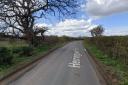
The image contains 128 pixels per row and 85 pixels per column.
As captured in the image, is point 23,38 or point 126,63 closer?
point 126,63

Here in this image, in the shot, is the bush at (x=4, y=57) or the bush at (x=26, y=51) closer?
the bush at (x=4, y=57)

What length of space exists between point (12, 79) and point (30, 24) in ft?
93.0

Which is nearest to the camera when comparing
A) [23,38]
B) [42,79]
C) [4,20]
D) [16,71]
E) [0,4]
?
[42,79]

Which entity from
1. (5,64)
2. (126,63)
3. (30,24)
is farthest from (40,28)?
(126,63)

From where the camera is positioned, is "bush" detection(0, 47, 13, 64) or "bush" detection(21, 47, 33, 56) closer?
"bush" detection(0, 47, 13, 64)

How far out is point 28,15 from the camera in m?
41.3

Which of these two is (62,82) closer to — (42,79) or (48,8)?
(42,79)

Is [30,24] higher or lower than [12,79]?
higher

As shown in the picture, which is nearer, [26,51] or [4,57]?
[4,57]

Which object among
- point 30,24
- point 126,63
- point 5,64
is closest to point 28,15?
point 30,24

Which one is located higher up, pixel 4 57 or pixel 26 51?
pixel 4 57

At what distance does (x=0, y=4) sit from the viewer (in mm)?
37312

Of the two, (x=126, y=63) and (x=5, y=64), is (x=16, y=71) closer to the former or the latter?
(x=5, y=64)

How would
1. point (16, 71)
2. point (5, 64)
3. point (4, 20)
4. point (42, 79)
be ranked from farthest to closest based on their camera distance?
point (4, 20) → point (5, 64) → point (16, 71) → point (42, 79)
